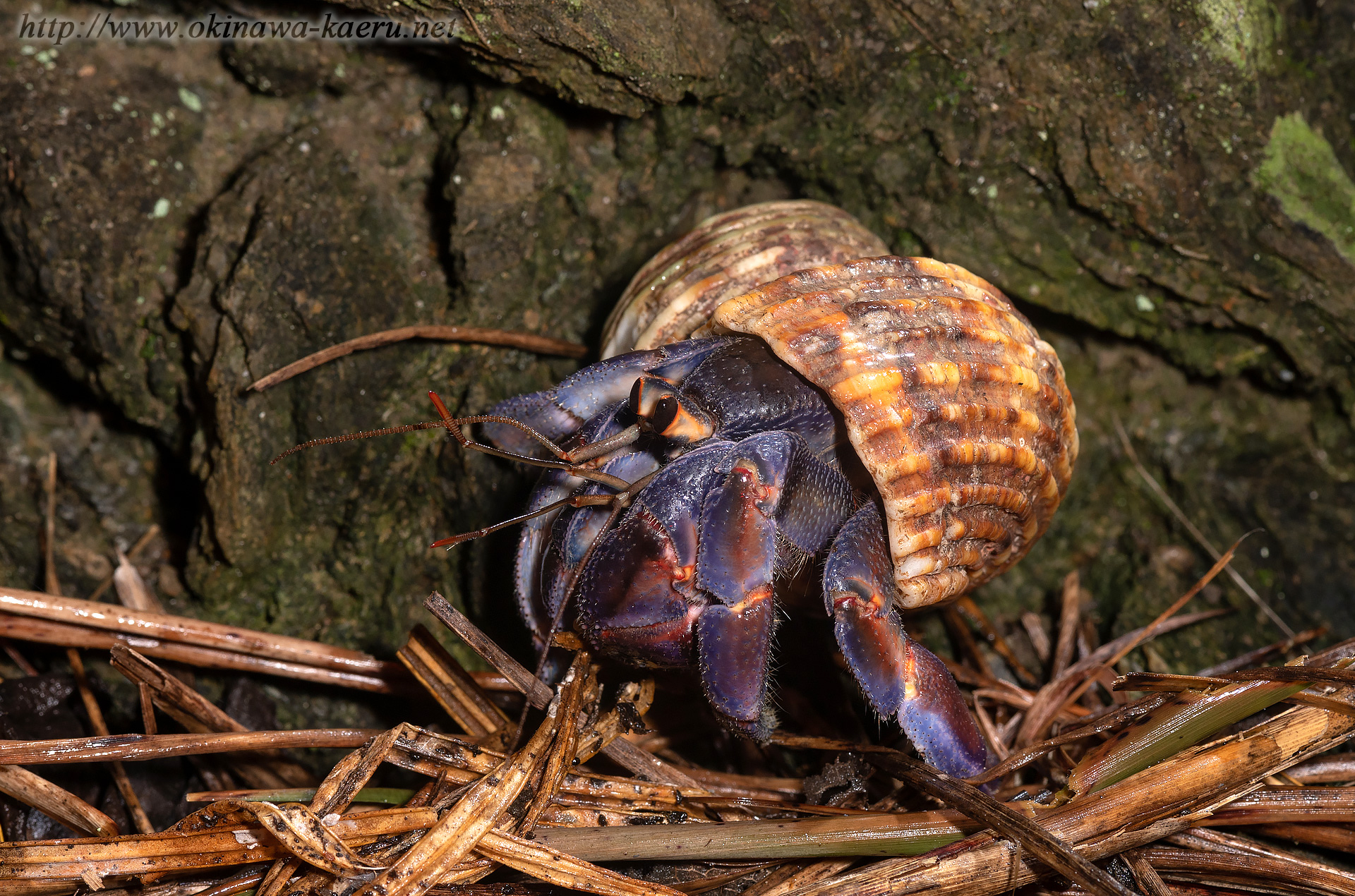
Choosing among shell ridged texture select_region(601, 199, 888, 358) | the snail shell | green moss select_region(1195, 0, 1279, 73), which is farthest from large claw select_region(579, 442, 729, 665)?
green moss select_region(1195, 0, 1279, 73)


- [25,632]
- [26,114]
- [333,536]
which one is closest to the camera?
[25,632]

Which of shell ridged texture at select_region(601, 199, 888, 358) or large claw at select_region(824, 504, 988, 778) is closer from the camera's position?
large claw at select_region(824, 504, 988, 778)

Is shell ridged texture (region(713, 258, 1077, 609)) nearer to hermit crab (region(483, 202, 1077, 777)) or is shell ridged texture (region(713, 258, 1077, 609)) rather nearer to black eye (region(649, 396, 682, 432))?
hermit crab (region(483, 202, 1077, 777))

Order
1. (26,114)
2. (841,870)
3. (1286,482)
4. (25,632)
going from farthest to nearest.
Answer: (1286,482)
(26,114)
(25,632)
(841,870)

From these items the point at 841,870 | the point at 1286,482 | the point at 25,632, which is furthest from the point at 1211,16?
the point at 25,632

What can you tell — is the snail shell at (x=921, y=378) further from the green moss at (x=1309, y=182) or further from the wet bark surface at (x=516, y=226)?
the green moss at (x=1309, y=182)

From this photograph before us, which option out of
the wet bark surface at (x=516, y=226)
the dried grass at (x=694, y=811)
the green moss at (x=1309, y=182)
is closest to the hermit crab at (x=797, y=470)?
the dried grass at (x=694, y=811)

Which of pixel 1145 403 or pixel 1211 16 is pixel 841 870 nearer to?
pixel 1145 403
